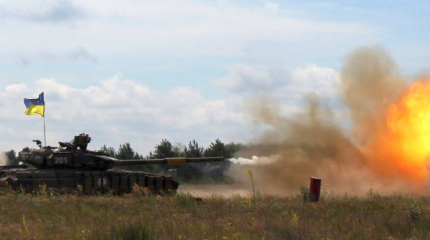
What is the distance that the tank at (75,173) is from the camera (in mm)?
26906

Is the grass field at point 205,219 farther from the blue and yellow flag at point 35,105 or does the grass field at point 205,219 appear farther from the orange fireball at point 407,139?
the orange fireball at point 407,139

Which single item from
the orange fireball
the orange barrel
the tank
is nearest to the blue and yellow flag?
the tank

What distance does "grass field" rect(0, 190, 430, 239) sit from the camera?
1493cm

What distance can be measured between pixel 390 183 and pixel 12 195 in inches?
726

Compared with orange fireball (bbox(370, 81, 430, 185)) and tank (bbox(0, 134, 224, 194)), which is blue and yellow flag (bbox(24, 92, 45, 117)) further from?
orange fireball (bbox(370, 81, 430, 185))

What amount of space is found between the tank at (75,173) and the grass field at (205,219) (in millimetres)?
2968

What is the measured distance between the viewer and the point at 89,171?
27.9m

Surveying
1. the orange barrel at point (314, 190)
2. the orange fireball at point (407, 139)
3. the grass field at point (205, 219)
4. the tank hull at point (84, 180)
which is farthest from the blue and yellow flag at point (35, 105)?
the orange fireball at point (407, 139)

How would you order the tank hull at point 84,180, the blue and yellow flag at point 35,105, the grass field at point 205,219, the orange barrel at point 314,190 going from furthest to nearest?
the blue and yellow flag at point 35,105 → the tank hull at point 84,180 → the orange barrel at point 314,190 → the grass field at point 205,219

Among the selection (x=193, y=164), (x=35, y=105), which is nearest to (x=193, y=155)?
(x=193, y=164)

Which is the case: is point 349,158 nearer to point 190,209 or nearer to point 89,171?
Result: point 89,171

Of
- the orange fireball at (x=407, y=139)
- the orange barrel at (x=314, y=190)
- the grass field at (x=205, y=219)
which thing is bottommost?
the grass field at (x=205, y=219)

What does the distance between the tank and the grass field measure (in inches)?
117

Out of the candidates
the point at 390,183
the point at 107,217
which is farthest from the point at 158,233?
the point at 390,183
